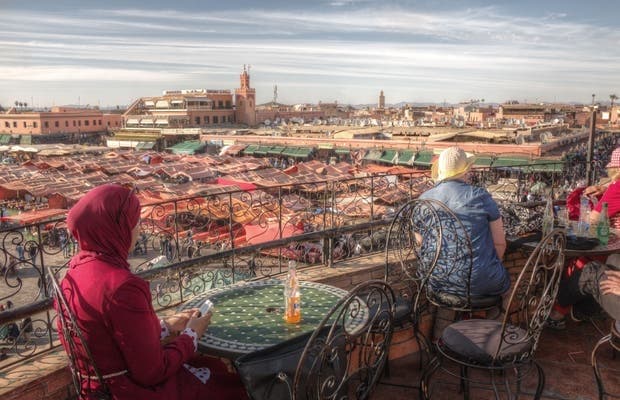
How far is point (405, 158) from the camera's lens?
27.5 meters

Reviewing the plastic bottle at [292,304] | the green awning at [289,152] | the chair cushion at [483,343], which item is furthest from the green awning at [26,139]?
the chair cushion at [483,343]

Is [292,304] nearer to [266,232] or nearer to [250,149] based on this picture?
[266,232]

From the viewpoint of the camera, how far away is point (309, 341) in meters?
1.43

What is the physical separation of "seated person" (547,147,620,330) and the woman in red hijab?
2.62 meters

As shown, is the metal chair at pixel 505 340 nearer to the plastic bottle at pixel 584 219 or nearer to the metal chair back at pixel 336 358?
the metal chair back at pixel 336 358

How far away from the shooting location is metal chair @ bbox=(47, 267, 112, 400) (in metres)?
1.46

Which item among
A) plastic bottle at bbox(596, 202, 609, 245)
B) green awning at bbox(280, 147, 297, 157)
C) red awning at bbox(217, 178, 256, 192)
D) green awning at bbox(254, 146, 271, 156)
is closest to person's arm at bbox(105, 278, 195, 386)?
plastic bottle at bbox(596, 202, 609, 245)

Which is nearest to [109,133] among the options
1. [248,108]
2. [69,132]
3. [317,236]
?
[69,132]

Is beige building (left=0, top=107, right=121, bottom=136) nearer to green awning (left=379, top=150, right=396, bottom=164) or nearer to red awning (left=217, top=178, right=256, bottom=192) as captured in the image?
green awning (left=379, top=150, right=396, bottom=164)

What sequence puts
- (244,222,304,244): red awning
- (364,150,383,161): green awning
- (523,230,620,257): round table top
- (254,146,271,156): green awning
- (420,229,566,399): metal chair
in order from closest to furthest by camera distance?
1. (420,229,566,399): metal chair
2. (523,230,620,257): round table top
3. (244,222,304,244): red awning
4. (364,150,383,161): green awning
5. (254,146,271,156): green awning

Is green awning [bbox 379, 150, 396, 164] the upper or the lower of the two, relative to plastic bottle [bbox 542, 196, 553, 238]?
lower

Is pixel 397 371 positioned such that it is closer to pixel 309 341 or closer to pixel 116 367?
pixel 309 341

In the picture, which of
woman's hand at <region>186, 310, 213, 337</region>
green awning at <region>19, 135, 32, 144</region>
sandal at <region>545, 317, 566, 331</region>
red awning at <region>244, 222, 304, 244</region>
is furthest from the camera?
green awning at <region>19, 135, 32, 144</region>

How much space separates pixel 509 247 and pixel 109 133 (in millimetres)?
64700
